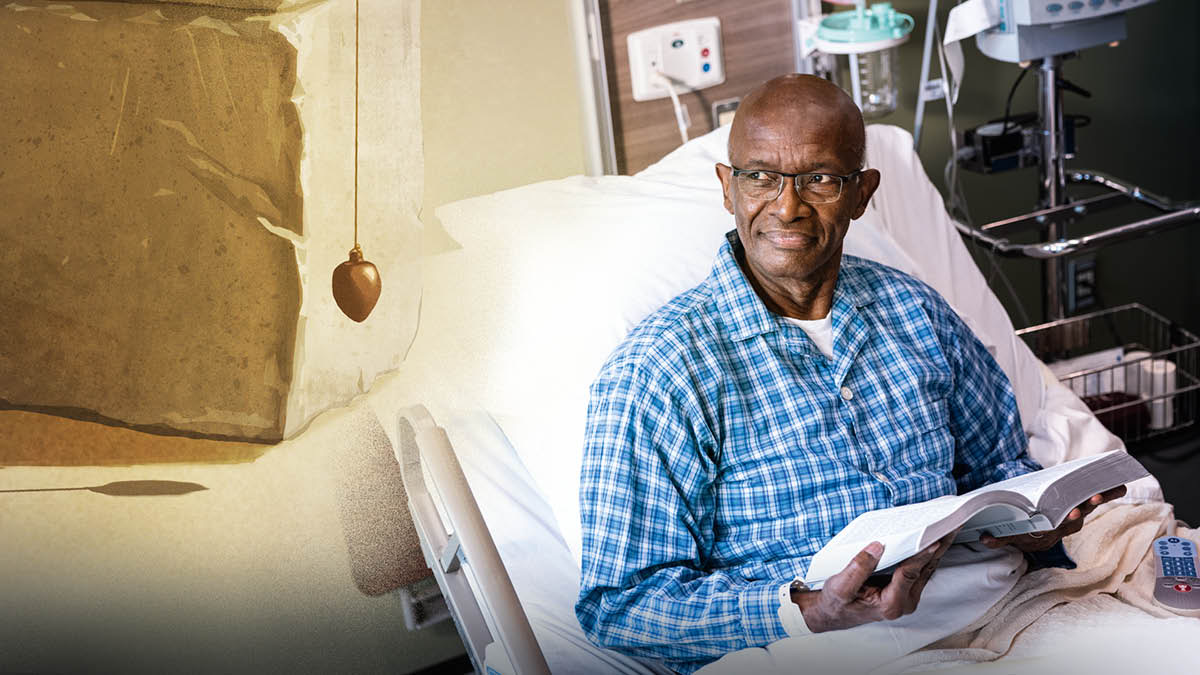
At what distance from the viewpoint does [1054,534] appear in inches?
55.4

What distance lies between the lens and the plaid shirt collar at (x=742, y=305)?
4.64 feet

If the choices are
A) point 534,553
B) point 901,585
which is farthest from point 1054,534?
point 534,553

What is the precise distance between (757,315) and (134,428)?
2.42 ft

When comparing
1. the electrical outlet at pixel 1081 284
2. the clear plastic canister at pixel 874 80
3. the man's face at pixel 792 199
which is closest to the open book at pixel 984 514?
the man's face at pixel 792 199

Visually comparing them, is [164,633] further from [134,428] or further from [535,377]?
[535,377]

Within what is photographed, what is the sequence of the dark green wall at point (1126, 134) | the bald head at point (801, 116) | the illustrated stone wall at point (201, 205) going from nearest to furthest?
1. the illustrated stone wall at point (201, 205)
2. the bald head at point (801, 116)
3. the dark green wall at point (1126, 134)

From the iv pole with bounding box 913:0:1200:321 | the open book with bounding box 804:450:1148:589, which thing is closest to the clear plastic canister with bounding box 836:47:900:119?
the iv pole with bounding box 913:0:1200:321

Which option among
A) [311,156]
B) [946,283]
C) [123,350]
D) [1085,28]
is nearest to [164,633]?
[123,350]

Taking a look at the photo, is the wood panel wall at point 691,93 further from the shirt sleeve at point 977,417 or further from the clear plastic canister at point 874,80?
the shirt sleeve at point 977,417

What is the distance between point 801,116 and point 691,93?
42 cm

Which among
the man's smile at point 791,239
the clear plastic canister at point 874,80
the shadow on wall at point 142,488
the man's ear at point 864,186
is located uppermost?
the clear plastic canister at point 874,80

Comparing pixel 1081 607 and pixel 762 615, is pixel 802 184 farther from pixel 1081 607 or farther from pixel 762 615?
pixel 1081 607

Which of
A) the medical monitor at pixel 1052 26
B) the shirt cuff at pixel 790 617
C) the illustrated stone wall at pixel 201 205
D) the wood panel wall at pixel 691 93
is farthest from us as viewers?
the medical monitor at pixel 1052 26

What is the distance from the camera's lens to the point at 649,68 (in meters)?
1.65
